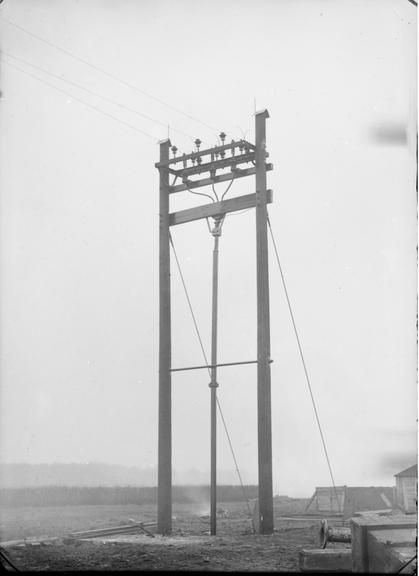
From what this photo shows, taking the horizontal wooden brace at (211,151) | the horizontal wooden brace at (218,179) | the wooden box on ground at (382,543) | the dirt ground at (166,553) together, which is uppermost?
the horizontal wooden brace at (211,151)

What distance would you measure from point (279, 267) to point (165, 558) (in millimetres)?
4190

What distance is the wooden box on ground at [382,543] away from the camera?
5.21 metres

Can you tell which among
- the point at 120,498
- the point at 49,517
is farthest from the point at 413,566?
the point at 120,498

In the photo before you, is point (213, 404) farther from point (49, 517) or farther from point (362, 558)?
point (49, 517)

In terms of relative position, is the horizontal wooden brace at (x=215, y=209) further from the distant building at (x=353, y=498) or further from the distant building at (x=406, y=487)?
the distant building at (x=406, y=487)

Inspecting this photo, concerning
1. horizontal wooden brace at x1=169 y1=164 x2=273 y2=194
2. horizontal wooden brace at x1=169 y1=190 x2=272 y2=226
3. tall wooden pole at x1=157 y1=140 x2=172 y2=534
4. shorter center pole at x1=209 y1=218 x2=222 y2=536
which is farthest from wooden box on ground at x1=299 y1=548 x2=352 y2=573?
horizontal wooden brace at x1=169 y1=164 x2=273 y2=194

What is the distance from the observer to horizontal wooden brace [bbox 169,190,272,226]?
30.7 feet

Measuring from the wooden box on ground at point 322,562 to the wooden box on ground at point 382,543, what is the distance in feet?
0.62

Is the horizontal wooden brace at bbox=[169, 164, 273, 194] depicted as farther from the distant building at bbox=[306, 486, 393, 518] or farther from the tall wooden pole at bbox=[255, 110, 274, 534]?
the distant building at bbox=[306, 486, 393, 518]

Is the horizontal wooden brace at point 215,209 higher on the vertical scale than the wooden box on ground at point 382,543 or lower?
higher

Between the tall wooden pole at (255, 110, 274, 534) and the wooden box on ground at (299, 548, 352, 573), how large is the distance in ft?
6.54

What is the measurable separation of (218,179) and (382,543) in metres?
5.70

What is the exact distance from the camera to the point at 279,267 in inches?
369

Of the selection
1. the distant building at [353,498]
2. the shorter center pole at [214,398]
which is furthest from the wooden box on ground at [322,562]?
the distant building at [353,498]
